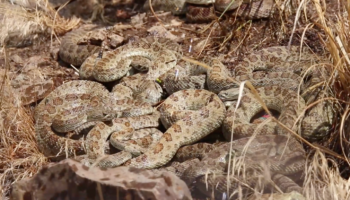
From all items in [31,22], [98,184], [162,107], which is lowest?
[31,22]

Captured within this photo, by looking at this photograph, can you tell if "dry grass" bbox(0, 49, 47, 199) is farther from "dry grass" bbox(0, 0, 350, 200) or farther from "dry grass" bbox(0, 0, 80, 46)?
"dry grass" bbox(0, 0, 80, 46)

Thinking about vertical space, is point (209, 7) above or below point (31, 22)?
above

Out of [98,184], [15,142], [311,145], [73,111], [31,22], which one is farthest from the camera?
[31,22]

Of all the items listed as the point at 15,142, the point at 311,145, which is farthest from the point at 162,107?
the point at 311,145

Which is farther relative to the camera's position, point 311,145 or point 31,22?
point 31,22

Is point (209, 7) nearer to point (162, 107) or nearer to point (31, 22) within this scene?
point (162, 107)

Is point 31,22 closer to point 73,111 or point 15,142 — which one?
point 73,111

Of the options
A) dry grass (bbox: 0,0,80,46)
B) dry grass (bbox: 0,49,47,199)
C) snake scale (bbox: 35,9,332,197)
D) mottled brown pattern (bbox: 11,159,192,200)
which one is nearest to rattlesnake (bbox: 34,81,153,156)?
snake scale (bbox: 35,9,332,197)

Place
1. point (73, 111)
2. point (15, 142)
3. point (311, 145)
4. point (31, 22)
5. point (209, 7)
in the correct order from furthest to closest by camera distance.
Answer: point (31, 22), point (209, 7), point (73, 111), point (15, 142), point (311, 145)
